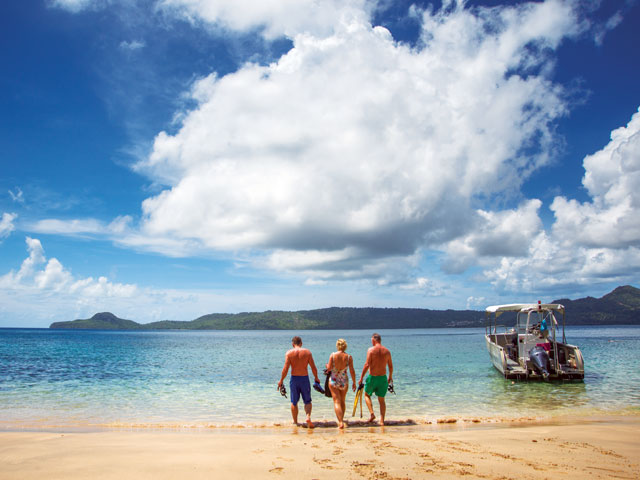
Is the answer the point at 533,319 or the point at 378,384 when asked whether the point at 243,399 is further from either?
the point at 533,319

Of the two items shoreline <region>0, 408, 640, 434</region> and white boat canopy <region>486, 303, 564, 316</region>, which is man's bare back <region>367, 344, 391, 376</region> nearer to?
shoreline <region>0, 408, 640, 434</region>

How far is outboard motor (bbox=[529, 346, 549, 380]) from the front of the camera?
17312 mm

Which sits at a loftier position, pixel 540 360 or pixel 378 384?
pixel 378 384

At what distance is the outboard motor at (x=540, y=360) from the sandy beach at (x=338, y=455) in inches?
366

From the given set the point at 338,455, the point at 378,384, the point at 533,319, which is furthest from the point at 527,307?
the point at 338,455

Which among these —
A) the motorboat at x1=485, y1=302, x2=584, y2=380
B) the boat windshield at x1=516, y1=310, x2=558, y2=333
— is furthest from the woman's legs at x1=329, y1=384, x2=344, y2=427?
the boat windshield at x1=516, y1=310, x2=558, y2=333

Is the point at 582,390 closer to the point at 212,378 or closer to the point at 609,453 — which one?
the point at 609,453

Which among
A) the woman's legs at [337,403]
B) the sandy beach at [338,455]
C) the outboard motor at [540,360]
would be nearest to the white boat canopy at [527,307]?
the outboard motor at [540,360]

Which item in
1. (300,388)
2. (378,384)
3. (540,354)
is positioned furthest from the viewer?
(540,354)

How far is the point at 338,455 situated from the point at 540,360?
1460 cm

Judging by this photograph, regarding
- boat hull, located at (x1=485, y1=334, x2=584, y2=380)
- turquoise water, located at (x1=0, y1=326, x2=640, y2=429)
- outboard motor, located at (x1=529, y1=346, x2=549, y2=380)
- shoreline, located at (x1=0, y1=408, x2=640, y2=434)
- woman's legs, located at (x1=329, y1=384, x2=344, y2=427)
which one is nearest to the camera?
woman's legs, located at (x1=329, y1=384, x2=344, y2=427)

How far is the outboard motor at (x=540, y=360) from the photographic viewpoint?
682 inches

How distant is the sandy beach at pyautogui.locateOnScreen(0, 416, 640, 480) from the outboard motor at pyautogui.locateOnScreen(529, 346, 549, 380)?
9.30 m

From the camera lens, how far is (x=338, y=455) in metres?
6.37
